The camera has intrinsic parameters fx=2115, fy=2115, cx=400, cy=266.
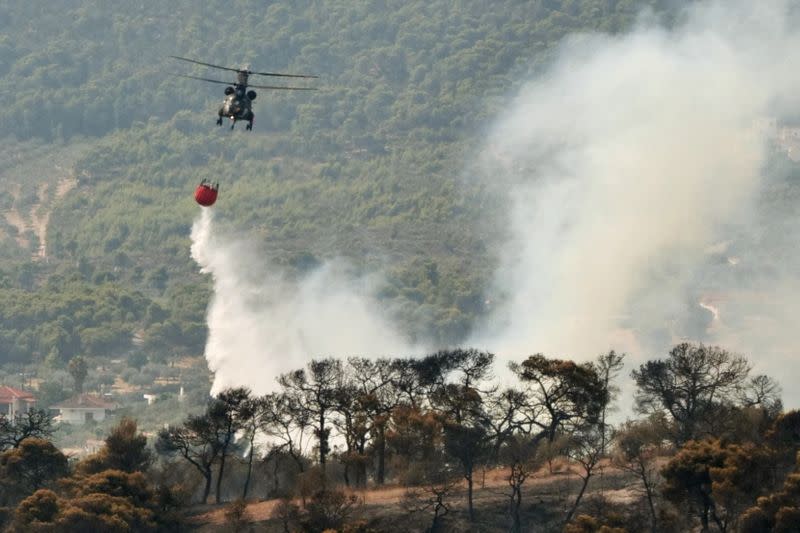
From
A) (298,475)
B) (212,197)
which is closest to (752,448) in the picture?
(298,475)

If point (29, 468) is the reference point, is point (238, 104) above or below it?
above

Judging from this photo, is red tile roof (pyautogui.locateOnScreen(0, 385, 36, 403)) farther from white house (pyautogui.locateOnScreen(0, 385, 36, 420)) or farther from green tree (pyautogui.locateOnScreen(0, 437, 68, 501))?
green tree (pyautogui.locateOnScreen(0, 437, 68, 501))

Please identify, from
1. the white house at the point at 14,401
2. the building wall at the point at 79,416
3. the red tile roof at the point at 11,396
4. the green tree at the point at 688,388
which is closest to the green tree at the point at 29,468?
the green tree at the point at 688,388

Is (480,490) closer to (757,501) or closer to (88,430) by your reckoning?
(757,501)

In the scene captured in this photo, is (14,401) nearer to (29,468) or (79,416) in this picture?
(79,416)

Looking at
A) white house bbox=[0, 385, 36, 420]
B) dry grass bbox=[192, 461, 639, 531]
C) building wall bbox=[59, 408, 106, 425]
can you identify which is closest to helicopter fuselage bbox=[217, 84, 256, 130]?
dry grass bbox=[192, 461, 639, 531]

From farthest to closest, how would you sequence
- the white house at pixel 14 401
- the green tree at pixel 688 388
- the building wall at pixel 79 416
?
1. the building wall at pixel 79 416
2. the white house at pixel 14 401
3. the green tree at pixel 688 388

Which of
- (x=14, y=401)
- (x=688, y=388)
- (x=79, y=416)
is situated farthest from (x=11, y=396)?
(x=688, y=388)

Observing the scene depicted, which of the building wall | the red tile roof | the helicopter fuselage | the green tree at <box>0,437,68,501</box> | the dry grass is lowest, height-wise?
the dry grass

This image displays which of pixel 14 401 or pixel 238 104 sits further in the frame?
pixel 14 401

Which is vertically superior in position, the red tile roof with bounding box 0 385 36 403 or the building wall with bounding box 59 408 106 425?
the red tile roof with bounding box 0 385 36 403

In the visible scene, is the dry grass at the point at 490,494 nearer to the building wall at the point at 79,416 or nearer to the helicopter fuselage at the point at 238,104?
the helicopter fuselage at the point at 238,104

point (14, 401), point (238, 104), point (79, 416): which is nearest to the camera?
point (238, 104)

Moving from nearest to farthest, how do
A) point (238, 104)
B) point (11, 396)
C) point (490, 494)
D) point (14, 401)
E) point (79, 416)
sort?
point (490, 494) < point (238, 104) < point (14, 401) < point (11, 396) < point (79, 416)
